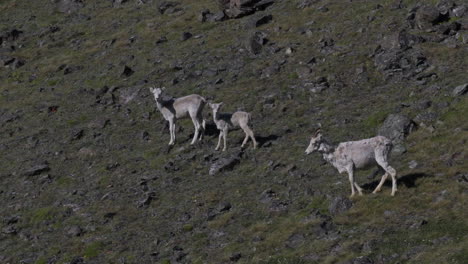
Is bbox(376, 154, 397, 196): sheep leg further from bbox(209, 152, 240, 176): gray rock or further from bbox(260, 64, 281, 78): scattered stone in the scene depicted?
bbox(260, 64, 281, 78): scattered stone

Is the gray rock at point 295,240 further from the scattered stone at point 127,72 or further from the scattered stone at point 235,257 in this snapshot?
the scattered stone at point 127,72

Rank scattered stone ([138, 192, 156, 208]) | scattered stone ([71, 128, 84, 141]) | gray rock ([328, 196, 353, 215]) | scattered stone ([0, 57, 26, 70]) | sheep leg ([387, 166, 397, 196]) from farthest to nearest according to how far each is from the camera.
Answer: scattered stone ([0, 57, 26, 70]) < scattered stone ([71, 128, 84, 141]) < scattered stone ([138, 192, 156, 208]) < gray rock ([328, 196, 353, 215]) < sheep leg ([387, 166, 397, 196])

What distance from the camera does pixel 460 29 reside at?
1754 inches

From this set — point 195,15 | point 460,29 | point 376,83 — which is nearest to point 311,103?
point 376,83

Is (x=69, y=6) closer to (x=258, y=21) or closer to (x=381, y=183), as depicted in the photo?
(x=258, y=21)

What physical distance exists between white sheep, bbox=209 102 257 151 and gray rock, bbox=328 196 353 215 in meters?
9.29

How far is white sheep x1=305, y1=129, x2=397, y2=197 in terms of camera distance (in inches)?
975

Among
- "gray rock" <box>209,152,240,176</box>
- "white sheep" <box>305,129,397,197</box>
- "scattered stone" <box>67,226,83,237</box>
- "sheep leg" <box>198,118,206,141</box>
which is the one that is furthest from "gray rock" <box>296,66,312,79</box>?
"scattered stone" <box>67,226,83,237</box>

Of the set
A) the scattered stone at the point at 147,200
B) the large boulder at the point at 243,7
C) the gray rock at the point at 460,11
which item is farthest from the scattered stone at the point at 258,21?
the scattered stone at the point at 147,200

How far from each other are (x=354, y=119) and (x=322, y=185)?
8.40 meters

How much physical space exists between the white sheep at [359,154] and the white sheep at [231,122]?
8481 mm

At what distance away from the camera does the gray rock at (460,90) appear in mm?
34094

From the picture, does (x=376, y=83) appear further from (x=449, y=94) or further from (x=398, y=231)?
(x=398, y=231)

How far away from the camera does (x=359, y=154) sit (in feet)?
82.1
